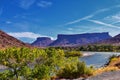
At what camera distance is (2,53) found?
101ft

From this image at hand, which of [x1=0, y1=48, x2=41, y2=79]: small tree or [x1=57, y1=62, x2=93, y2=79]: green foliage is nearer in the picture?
[x1=0, y1=48, x2=41, y2=79]: small tree

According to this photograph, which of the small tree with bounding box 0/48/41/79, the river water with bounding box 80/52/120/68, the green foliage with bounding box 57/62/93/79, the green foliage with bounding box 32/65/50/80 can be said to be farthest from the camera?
the river water with bounding box 80/52/120/68

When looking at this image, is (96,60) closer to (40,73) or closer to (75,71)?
(75,71)

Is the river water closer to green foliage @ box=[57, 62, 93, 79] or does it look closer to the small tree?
green foliage @ box=[57, 62, 93, 79]

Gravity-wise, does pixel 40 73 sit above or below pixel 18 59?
below

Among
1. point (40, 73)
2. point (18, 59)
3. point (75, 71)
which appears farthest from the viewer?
point (75, 71)

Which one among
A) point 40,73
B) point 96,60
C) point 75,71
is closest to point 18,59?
point 40,73

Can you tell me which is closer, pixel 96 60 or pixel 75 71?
pixel 75 71

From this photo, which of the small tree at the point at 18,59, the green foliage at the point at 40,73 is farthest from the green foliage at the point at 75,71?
the small tree at the point at 18,59

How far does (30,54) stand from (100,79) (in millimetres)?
7440

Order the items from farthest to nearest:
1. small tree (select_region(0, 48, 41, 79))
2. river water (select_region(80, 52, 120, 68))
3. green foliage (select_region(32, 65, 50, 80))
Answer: river water (select_region(80, 52, 120, 68))
green foliage (select_region(32, 65, 50, 80))
small tree (select_region(0, 48, 41, 79))

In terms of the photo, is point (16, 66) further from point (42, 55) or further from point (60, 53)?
point (60, 53)

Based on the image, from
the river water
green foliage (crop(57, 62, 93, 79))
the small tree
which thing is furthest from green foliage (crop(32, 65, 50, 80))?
the river water

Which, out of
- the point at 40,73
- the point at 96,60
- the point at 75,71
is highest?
the point at 96,60
